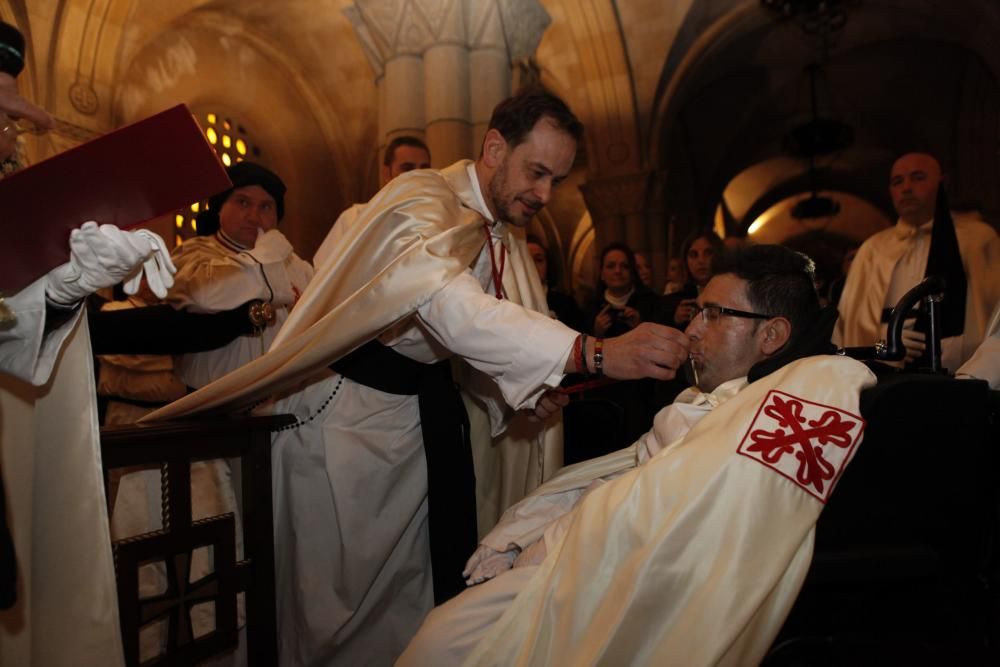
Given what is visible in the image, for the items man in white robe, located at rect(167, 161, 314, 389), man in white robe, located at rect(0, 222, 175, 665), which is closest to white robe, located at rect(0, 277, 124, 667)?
man in white robe, located at rect(0, 222, 175, 665)

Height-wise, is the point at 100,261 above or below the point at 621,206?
below

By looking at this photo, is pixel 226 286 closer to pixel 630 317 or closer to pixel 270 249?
pixel 270 249

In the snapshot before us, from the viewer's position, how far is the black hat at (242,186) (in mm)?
3779

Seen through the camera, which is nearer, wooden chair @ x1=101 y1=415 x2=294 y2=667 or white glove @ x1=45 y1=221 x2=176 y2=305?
white glove @ x1=45 y1=221 x2=176 y2=305

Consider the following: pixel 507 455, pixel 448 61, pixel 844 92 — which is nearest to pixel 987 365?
pixel 507 455

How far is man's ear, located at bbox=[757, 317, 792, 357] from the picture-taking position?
225 centimetres

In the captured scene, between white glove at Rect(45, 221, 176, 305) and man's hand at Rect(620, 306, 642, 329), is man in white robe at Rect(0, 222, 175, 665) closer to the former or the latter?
white glove at Rect(45, 221, 176, 305)

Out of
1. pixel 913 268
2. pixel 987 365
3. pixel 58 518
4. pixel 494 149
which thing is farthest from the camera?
pixel 913 268

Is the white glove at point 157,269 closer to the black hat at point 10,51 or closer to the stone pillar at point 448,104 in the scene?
the black hat at point 10,51

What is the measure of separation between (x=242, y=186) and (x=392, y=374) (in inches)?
59.9

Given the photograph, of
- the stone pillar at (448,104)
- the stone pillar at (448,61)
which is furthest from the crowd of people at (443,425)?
the stone pillar at (448,61)

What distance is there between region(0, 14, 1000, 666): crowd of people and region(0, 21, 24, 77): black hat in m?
0.03

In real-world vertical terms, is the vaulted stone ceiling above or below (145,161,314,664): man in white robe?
above

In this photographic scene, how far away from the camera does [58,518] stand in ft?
6.72
